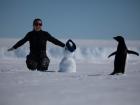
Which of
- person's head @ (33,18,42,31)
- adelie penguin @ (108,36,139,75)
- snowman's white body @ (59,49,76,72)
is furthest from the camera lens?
person's head @ (33,18,42,31)

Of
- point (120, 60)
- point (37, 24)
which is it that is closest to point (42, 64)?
point (37, 24)

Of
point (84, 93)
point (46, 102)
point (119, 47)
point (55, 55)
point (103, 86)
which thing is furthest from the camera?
point (55, 55)

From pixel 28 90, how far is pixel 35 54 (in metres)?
3.94

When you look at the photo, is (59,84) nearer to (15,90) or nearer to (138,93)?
(15,90)

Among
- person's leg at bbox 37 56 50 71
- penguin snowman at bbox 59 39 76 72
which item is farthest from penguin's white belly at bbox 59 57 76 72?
person's leg at bbox 37 56 50 71

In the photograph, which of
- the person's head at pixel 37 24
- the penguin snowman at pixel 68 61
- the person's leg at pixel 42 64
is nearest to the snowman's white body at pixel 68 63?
the penguin snowman at pixel 68 61

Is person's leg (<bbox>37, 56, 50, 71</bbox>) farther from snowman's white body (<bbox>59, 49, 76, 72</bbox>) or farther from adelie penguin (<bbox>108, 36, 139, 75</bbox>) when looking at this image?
adelie penguin (<bbox>108, 36, 139, 75</bbox>)

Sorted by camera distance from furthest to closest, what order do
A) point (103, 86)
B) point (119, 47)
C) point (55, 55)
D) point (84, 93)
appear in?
point (55, 55), point (119, 47), point (103, 86), point (84, 93)

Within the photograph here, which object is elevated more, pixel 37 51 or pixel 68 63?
pixel 37 51

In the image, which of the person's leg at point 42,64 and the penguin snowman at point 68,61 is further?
the person's leg at point 42,64

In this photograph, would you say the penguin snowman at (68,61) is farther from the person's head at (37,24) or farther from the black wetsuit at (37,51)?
the person's head at (37,24)

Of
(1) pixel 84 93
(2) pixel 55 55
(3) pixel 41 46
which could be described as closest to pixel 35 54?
(3) pixel 41 46

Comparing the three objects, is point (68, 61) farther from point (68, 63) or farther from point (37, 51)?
point (37, 51)

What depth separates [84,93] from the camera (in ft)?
16.6
